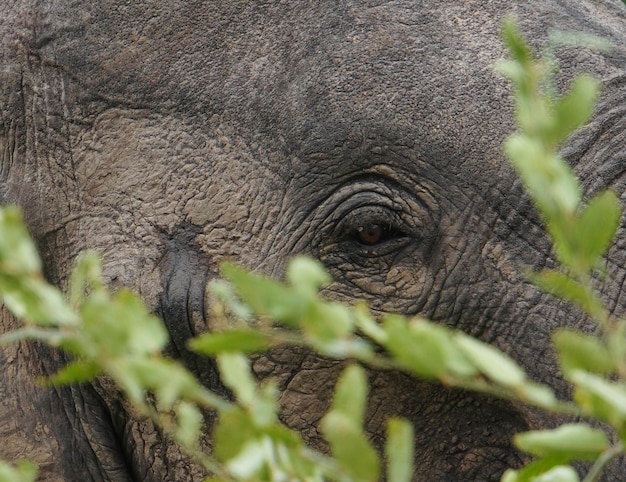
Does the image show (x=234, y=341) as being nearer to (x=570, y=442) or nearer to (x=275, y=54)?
(x=570, y=442)

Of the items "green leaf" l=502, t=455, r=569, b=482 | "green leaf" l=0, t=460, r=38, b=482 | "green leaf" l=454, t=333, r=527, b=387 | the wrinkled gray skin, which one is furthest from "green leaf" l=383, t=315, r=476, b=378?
the wrinkled gray skin

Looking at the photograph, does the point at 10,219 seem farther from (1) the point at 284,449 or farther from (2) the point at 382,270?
(2) the point at 382,270

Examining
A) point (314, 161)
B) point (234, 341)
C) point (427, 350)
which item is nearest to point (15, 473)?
point (234, 341)

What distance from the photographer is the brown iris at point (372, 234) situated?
2049 mm

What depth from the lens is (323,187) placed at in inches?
81.3

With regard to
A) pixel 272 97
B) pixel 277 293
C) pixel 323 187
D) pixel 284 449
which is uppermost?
pixel 277 293

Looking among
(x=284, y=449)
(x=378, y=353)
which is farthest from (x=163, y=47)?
(x=284, y=449)

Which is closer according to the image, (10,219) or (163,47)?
(10,219)

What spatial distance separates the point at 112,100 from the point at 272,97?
0.31 metres

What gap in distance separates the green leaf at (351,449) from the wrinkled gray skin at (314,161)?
1311 millimetres

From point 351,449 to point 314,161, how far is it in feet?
4.51

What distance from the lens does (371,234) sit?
6.73 ft

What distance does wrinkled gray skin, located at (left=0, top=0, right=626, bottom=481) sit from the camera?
200 centimetres

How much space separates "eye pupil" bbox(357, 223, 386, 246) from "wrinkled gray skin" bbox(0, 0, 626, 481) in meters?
0.01
